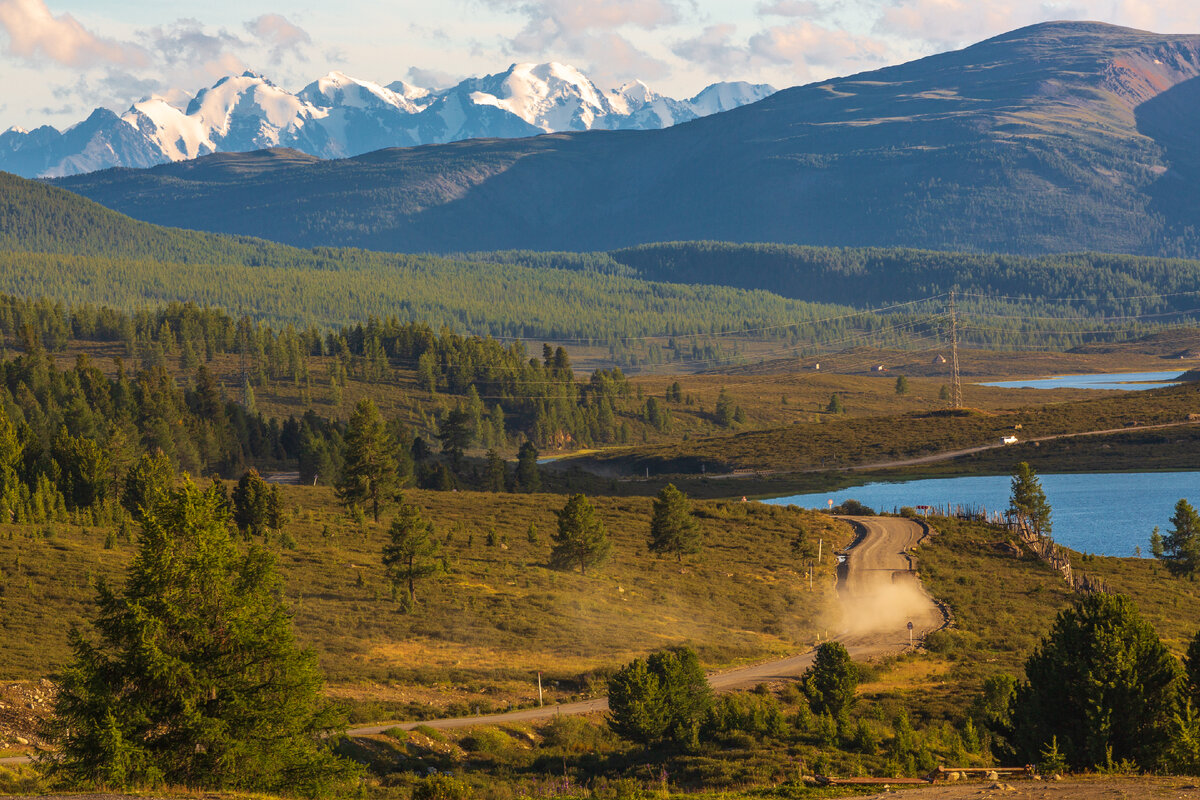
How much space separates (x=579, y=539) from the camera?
85500 millimetres

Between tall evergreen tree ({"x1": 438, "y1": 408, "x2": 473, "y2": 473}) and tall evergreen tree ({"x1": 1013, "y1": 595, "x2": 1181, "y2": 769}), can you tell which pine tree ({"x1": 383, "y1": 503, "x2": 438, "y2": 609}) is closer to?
tall evergreen tree ({"x1": 1013, "y1": 595, "x2": 1181, "y2": 769})

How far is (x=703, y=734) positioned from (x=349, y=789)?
19.9m

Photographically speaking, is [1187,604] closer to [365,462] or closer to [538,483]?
[365,462]

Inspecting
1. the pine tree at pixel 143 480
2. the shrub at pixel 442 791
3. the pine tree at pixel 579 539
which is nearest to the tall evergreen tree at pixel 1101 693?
the shrub at pixel 442 791

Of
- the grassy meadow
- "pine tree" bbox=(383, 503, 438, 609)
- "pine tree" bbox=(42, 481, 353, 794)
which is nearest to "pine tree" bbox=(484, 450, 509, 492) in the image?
the grassy meadow

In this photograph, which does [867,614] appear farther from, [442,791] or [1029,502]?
[442,791]

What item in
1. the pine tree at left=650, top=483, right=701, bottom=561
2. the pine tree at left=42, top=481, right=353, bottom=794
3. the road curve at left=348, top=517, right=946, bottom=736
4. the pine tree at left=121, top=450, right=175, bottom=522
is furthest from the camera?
the pine tree at left=121, top=450, right=175, bottom=522

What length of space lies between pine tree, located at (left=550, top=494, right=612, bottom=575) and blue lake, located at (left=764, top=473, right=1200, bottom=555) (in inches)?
2191

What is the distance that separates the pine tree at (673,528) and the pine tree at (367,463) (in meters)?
22.9

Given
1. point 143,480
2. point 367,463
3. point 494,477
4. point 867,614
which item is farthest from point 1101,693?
point 494,477

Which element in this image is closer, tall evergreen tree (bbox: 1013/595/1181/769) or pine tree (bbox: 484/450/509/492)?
tall evergreen tree (bbox: 1013/595/1181/769)

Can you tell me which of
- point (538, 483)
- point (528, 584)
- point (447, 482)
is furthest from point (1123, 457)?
point (528, 584)

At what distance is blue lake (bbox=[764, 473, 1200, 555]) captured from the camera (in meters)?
125

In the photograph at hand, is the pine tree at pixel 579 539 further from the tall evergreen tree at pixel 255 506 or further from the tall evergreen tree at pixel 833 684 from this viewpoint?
the tall evergreen tree at pixel 833 684
